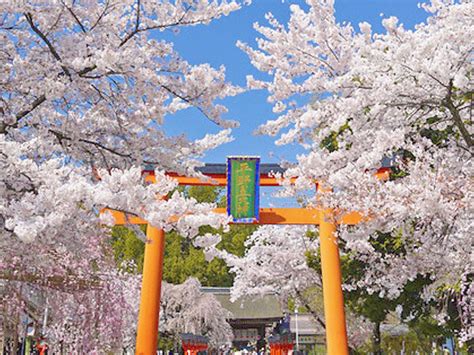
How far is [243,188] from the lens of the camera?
10406mm

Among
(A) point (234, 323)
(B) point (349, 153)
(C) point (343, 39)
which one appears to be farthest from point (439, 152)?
(A) point (234, 323)

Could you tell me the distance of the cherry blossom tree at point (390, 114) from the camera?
Answer: 4863 mm

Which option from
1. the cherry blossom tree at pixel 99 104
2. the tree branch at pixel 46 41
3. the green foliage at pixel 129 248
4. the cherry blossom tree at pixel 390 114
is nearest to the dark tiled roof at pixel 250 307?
the green foliage at pixel 129 248

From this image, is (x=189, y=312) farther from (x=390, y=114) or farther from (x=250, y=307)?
(x=390, y=114)

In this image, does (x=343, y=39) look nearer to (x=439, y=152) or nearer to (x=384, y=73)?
(x=384, y=73)

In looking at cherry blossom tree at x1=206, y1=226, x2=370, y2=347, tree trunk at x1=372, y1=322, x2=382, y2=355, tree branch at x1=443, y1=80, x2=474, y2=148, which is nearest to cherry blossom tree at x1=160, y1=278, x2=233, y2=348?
cherry blossom tree at x1=206, y1=226, x2=370, y2=347

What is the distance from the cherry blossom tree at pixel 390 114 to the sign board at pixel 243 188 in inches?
125

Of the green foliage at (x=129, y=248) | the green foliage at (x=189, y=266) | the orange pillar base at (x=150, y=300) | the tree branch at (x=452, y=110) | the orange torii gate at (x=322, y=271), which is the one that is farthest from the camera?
the green foliage at (x=189, y=266)

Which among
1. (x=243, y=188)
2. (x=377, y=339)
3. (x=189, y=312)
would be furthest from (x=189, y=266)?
(x=243, y=188)

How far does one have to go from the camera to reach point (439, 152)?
5.93 meters

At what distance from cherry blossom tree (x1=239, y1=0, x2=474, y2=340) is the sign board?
3164 mm

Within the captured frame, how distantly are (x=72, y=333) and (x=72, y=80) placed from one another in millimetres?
7738

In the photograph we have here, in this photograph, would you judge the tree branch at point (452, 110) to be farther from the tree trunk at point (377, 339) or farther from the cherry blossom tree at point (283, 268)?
the tree trunk at point (377, 339)

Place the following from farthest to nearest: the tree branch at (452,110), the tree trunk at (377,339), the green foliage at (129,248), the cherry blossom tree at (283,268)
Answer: the green foliage at (129,248), the cherry blossom tree at (283,268), the tree trunk at (377,339), the tree branch at (452,110)
